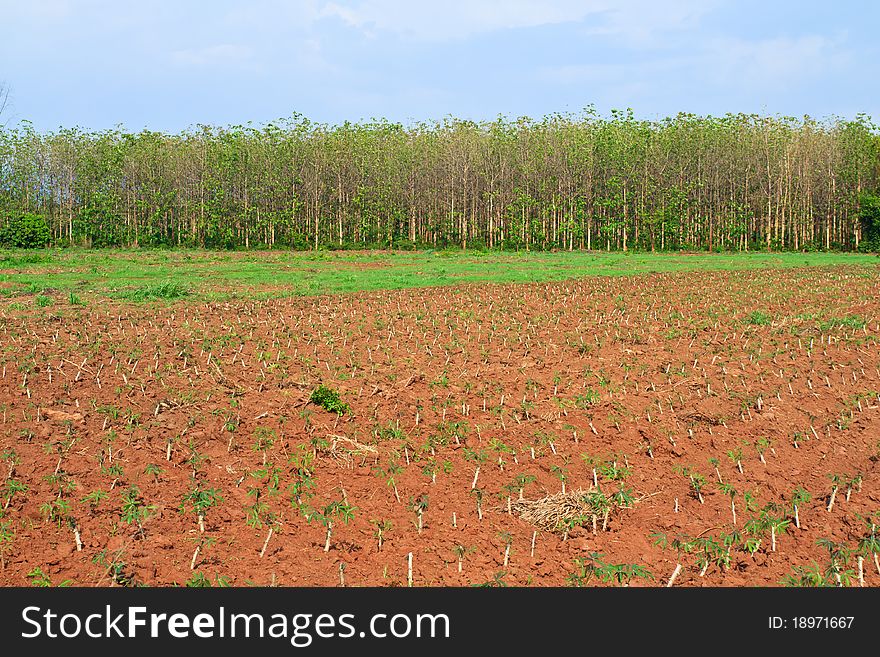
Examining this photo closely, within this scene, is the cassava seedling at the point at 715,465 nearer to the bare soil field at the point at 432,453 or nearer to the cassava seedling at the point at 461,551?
the bare soil field at the point at 432,453

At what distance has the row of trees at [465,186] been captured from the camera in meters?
50.0

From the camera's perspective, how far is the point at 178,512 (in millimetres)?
7371

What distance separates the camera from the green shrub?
41906 mm

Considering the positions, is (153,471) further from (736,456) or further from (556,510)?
(736,456)

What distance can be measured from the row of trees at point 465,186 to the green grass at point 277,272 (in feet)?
53.4

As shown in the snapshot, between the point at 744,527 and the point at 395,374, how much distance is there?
5.69m

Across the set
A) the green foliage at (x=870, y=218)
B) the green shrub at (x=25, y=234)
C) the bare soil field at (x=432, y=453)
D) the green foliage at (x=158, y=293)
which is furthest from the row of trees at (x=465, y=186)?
the bare soil field at (x=432, y=453)

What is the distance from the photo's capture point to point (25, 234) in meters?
42.0

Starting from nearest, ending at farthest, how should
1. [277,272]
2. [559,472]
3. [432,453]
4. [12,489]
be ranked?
[12,489] < [559,472] < [432,453] < [277,272]

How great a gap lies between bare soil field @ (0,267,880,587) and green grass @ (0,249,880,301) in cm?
522

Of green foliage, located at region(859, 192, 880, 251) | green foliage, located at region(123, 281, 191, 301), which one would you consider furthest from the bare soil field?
green foliage, located at region(859, 192, 880, 251)

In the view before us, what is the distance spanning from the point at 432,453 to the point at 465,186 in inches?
1680

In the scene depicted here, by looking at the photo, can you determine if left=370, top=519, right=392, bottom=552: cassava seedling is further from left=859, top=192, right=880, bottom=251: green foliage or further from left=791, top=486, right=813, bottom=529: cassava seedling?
left=859, top=192, right=880, bottom=251: green foliage

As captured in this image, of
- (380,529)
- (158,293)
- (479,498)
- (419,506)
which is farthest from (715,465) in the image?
(158,293)
